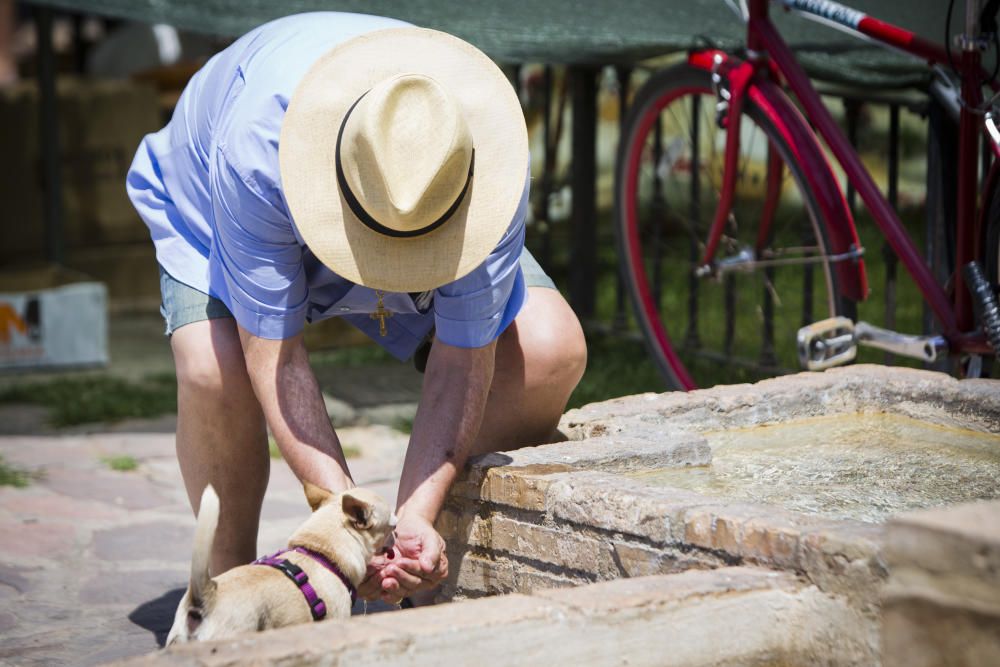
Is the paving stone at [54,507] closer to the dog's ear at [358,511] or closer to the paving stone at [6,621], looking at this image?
the paving stone at [6,621]

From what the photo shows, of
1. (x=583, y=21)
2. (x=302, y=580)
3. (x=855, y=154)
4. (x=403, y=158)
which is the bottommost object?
(x=302, y=580)

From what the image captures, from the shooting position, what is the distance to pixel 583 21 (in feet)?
13.6

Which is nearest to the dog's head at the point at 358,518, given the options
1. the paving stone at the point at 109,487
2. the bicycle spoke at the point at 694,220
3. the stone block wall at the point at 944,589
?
the stone block wall at the point at 944,589

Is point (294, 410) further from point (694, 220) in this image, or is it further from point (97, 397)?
point (97, 397)

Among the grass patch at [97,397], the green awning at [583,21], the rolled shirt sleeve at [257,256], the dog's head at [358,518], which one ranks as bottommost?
the grass patch at [97,397]

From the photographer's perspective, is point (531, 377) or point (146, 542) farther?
point (146, 542)

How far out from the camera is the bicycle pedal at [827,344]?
327 cm

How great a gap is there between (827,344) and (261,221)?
163 centimetres

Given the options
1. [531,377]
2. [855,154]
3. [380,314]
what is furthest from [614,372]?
[380,314]

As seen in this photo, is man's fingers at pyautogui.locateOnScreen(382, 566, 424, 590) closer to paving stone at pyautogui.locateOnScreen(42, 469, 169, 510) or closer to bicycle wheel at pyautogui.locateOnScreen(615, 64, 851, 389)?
paving stone at pyautogui.locateOnScreen(42, 469, 169, 510)

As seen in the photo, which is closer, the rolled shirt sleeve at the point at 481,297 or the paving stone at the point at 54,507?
the rolled shirt sleeve at the point at 481,297

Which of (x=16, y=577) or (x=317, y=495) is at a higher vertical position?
(x=317, y=495)

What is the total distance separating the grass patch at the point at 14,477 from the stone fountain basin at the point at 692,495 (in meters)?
1.73

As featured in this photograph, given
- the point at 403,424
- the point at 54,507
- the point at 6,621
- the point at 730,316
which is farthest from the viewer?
the point at 730,316
